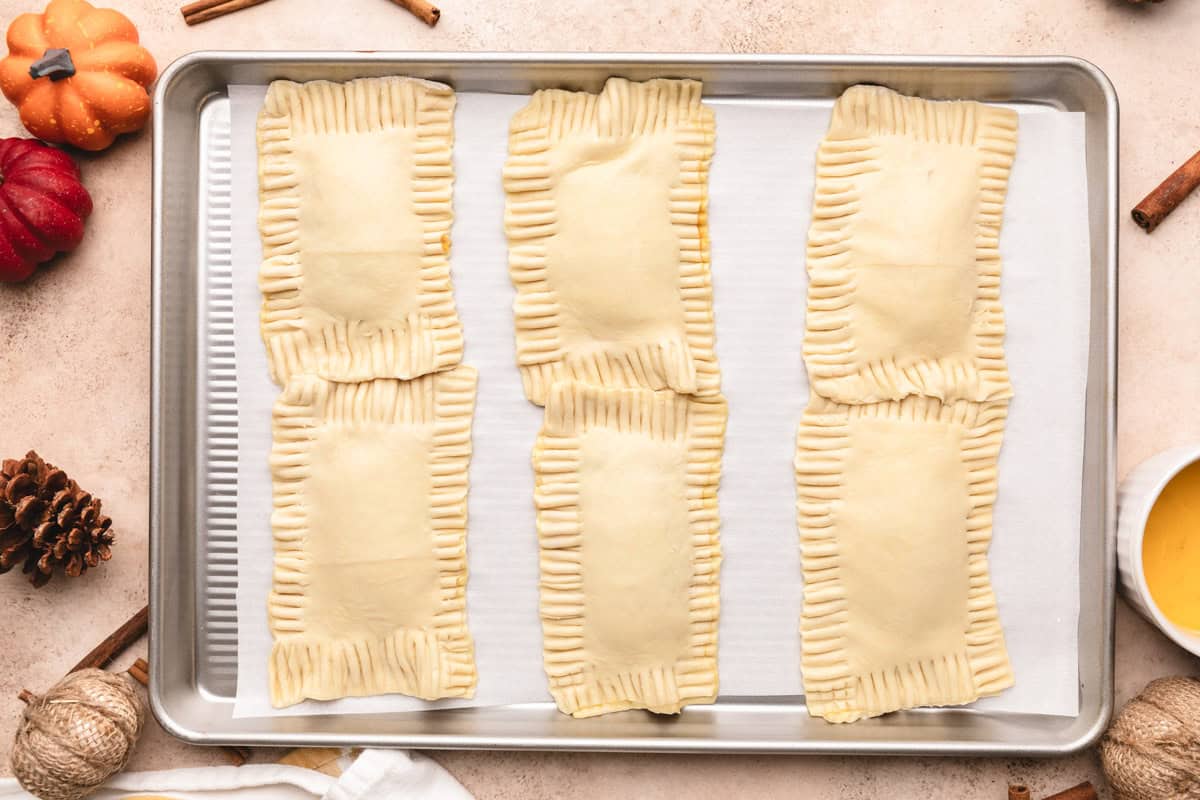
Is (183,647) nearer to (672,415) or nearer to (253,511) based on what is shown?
(253,511)

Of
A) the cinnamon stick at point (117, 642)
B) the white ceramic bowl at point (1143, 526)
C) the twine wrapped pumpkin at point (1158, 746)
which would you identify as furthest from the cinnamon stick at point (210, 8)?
the twine wrapped pumpkin at point (1158, 746)

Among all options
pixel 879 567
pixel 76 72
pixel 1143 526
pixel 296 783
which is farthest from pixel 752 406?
pixel 76 72

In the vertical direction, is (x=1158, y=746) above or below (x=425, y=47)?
below

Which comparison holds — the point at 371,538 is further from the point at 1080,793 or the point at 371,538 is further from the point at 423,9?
the point at 1080,793

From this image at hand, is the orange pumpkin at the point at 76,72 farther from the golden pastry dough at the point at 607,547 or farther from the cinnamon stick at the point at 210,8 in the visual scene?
the golden pastry dough at the point at 607,547

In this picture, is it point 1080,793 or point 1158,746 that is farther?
point 1080,793

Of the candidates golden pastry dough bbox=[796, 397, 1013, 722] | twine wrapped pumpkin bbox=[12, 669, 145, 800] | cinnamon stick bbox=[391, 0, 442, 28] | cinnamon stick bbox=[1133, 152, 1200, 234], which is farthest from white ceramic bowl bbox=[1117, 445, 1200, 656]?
twine wrapped pumpkin bbox=[12, 669, 145, 800]

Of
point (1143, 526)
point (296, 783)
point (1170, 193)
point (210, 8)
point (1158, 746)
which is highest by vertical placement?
point (210, 8)
